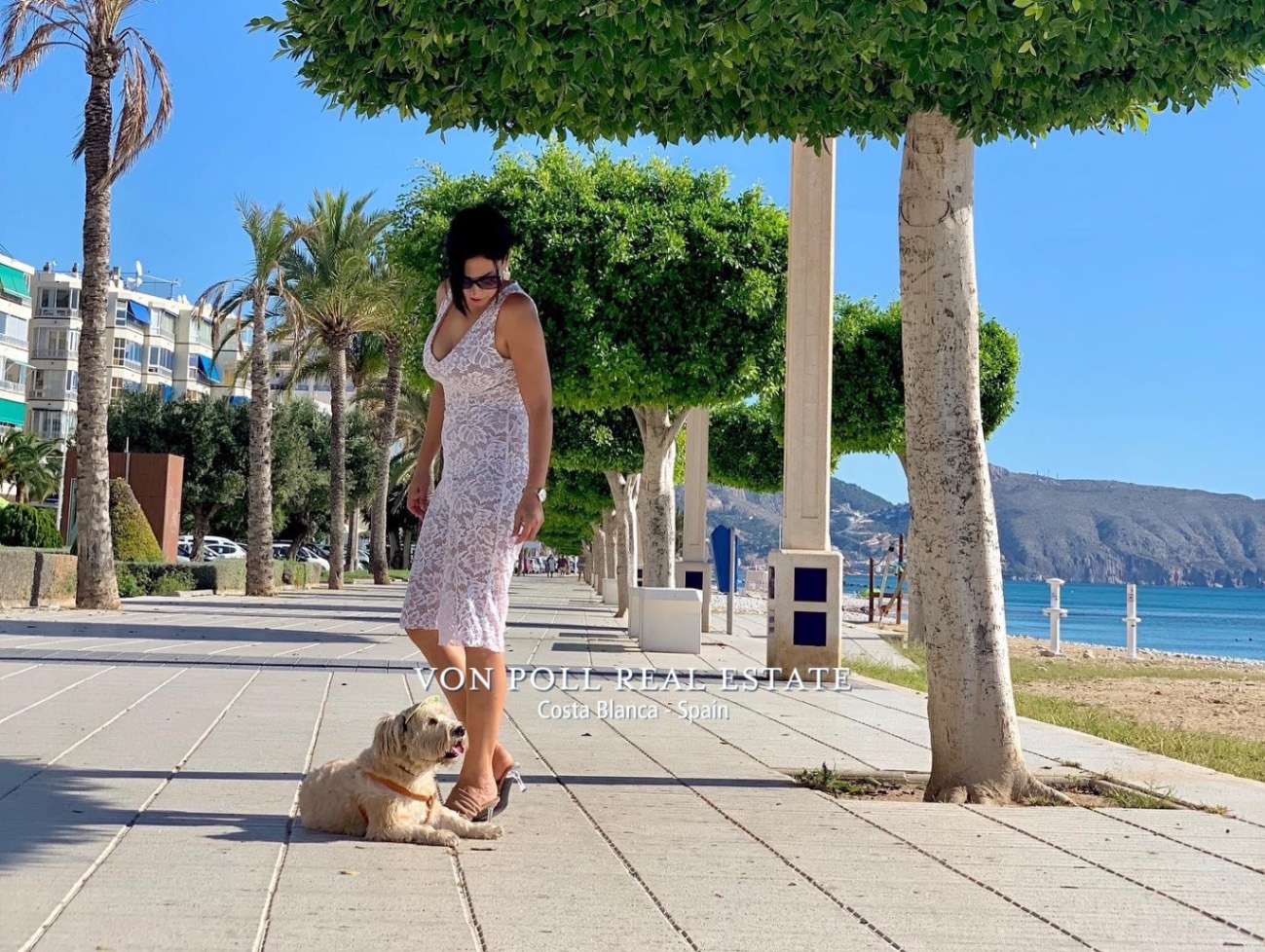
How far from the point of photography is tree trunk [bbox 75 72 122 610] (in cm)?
1950

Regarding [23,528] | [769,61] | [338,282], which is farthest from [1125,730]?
[338,282]

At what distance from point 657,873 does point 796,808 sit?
1.47 meters

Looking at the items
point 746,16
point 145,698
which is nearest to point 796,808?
point 746,16

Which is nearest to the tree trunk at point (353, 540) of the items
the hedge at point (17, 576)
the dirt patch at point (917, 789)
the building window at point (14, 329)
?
the building window at point (14, 329)

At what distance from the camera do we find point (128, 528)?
29.5 meters

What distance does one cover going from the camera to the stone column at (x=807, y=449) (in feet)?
Answer: 42.4

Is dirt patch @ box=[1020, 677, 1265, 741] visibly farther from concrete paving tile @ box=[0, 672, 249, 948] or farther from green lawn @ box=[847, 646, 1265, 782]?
concrete paving tile @ box=[0, 672, 249, 948]

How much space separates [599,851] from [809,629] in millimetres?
8695

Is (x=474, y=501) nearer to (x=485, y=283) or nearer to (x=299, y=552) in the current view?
(x=485, y=283)

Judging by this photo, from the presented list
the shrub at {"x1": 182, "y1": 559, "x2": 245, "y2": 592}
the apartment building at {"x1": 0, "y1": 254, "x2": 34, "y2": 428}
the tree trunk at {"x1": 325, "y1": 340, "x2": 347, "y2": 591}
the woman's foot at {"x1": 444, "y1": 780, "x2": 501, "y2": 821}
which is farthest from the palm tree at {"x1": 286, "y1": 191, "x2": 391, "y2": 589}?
the apartment building at {"x1": 0, "y1": 254, "x2": 34, "y2": 428}

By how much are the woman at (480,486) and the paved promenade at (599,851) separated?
0.48 meters

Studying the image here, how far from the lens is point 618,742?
736 centimetres

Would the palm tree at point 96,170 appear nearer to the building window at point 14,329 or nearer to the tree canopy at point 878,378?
the tree canopy at point 878,378

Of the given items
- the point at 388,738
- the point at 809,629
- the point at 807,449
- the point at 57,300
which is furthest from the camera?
the point at 57,300
